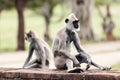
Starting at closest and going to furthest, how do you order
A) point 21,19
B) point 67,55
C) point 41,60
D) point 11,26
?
point 67,55 < point 41,60 < point 21,19 < point 11,26

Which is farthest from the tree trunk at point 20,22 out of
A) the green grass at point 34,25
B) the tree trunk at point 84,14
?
the green grass at point 34,25

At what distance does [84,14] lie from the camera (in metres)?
31.1

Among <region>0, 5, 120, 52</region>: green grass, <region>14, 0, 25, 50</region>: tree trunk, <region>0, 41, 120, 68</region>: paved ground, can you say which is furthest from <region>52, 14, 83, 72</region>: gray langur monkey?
<region>0, 5, 120, 52</region>: green grass

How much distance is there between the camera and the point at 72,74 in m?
7.23

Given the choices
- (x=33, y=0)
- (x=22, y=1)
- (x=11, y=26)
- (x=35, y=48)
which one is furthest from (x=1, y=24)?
(x=35, y=48)

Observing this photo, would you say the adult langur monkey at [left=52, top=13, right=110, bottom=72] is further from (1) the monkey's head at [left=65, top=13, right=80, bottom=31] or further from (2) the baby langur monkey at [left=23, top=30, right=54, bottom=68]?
(2) the baby langur monkey at [left=23, top=30, right=54, bottom=68]

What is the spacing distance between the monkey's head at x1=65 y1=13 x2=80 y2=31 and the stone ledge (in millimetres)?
657

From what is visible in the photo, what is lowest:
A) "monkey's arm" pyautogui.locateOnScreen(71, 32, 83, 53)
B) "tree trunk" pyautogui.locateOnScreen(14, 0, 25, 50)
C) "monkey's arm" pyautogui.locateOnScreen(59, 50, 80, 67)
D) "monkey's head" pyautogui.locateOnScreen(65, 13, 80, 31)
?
"monkey's arm" pyautogui.locateOnScreen(59, 50, 80, 67)

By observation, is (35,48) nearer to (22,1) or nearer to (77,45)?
(77,45)

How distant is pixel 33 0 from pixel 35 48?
2232cm

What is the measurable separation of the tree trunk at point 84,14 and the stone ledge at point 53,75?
2292cm

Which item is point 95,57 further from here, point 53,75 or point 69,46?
point 53,75

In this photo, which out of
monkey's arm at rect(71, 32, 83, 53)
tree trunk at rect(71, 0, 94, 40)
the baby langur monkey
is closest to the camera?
monkey's arm at rect(71, 32, 83, 53)

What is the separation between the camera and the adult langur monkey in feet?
24.4
